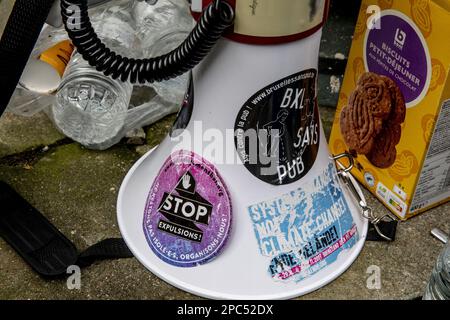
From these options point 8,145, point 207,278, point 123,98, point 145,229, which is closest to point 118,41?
point 123,98

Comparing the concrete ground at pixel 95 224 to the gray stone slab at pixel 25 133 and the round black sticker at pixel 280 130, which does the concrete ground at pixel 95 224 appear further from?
the round black sticker at pixel 280 130

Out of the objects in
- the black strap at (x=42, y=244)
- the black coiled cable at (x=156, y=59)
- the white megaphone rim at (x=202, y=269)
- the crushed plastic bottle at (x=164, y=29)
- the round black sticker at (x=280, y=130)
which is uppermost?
the black coiled cable at (x=156, y=59)

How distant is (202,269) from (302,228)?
7.1 inches

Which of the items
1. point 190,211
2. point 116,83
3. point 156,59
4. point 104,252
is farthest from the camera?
point 116,83

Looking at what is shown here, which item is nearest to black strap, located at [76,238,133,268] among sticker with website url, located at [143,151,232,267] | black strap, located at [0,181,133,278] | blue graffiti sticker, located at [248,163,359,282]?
black strap, located at [0,181,133,278]

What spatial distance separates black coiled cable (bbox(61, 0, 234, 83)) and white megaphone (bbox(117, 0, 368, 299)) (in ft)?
0.16

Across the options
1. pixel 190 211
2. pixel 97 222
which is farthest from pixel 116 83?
pixel 190 211

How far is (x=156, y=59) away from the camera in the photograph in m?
1.08

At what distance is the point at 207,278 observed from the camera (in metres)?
1.20

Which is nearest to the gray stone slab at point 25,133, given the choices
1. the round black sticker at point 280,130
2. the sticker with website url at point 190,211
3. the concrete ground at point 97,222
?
the concrete ground at point 97,222

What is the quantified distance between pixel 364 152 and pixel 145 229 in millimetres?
476

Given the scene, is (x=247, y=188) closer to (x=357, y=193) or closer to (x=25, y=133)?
(x=357, y=193)

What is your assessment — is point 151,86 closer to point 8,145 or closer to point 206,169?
point 8,145

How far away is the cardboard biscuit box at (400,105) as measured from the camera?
123 cm
